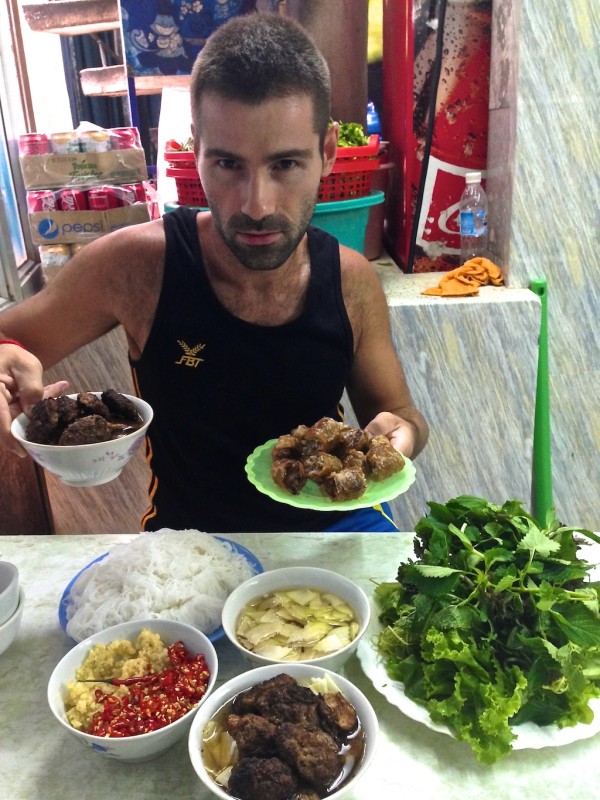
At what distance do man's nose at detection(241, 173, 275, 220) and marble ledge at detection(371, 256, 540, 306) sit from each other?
3.55 feet

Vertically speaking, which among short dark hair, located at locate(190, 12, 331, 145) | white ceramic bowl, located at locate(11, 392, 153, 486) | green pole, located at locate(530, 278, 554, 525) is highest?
short dark hair, located at locate(190, 12, 331, 145)

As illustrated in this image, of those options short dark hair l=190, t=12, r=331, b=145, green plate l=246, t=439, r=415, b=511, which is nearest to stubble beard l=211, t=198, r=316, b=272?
short dark hair l=190, t=12, r=331, b=145

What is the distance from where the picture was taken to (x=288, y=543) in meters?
1.63

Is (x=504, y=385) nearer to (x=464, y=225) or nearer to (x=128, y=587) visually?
(x=464, y=225)

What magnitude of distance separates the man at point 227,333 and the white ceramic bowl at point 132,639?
0.82m

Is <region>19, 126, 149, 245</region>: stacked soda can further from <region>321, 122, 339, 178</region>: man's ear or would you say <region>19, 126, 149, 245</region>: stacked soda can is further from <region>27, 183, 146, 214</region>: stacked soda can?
<region>321, 122, 339, 178</region>: man's ear

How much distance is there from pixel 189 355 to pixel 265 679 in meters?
1.10

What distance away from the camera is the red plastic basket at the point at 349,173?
2.53 metres

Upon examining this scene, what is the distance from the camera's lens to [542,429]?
2939 millimetres

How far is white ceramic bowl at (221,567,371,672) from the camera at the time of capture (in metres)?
1.12

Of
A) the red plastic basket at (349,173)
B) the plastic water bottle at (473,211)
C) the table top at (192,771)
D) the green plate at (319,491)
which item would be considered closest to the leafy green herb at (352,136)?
the red plastic basket at (349,173)

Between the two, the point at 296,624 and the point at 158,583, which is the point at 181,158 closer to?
the point at 158,583

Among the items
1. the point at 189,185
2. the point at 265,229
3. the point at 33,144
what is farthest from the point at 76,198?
the point at 265,229

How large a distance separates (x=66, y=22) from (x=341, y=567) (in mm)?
3266
